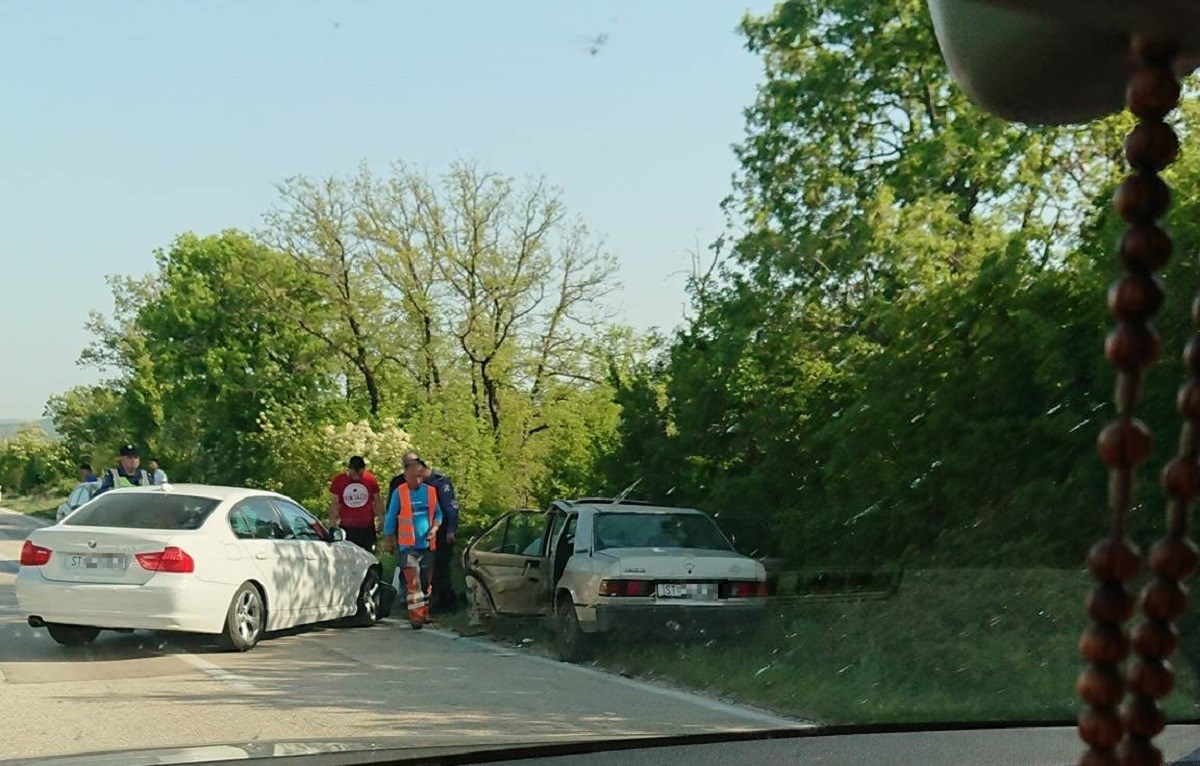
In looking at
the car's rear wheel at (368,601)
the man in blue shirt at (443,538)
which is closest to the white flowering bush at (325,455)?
the man in blue shirt at (443,538)

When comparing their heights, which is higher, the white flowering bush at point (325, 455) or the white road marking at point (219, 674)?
the white flowering bush at point (325, 455)

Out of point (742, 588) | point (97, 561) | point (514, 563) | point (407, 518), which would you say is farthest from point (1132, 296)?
point (407, 518)

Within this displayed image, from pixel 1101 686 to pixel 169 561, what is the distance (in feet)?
39.5

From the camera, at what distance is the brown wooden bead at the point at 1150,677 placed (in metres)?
0.79

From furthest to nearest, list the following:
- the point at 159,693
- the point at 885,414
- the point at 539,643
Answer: the point at 885,414, the point at 539,643, the point at 159,693

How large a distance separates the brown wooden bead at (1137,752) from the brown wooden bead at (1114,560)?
0.26 ft

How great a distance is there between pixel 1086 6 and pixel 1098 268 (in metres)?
13.9

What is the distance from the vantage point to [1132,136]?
817 millimetres

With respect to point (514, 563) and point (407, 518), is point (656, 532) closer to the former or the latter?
point (514, 563)

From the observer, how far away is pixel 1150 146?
808 mm

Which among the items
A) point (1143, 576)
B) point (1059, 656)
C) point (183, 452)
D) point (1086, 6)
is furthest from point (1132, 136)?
point (183, 452)

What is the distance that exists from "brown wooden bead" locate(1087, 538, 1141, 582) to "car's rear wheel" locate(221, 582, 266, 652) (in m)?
12.2

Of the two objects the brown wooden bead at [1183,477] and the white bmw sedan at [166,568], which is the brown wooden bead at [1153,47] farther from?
the white bmw sedan at [166,568]

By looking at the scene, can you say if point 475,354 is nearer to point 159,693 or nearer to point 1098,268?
point 1098,268
